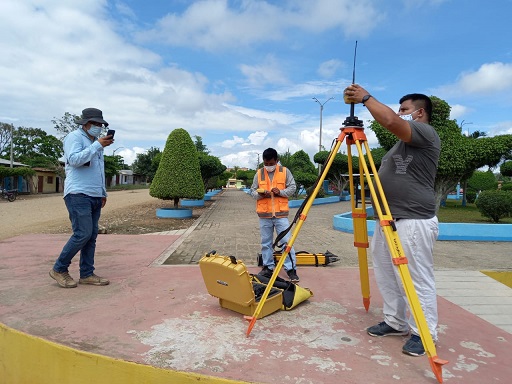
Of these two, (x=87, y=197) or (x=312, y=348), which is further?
(x=87, y=197)

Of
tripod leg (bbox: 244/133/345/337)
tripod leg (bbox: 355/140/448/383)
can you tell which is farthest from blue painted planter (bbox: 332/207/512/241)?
tripod leg (bbox: 355/140/448/383)

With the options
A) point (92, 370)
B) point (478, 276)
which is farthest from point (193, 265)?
point (478, 276)

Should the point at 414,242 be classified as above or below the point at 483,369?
above

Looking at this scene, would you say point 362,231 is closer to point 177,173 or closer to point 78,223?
point 78,223

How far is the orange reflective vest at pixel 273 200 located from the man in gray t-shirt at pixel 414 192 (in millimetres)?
1812

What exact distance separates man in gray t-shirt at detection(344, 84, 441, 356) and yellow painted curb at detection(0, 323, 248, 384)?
1373 millimetres

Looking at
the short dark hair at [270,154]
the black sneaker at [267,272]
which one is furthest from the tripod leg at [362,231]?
the short dark hair at [270,154]

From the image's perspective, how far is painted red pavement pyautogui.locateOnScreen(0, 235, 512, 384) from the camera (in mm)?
Answer: 2314

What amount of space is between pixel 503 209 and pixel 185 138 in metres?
10.0

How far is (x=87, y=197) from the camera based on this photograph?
152 inches

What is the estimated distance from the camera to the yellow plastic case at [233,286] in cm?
304

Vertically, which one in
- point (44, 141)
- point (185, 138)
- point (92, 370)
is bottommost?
point (92, 370)

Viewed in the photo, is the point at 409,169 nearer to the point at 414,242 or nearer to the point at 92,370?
the point at 414,242

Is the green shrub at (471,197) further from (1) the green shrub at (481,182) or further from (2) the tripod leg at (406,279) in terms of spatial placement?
(2) the tripod leg at (406,279)
